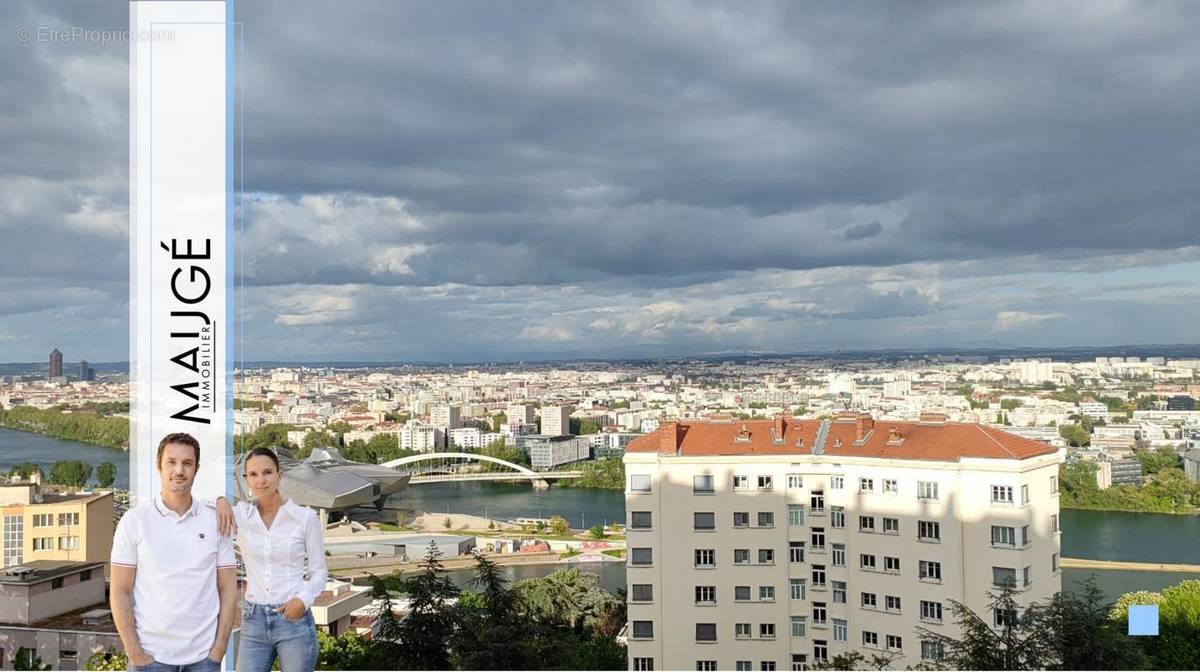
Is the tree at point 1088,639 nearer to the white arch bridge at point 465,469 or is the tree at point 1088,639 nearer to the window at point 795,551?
the window at point 795,551

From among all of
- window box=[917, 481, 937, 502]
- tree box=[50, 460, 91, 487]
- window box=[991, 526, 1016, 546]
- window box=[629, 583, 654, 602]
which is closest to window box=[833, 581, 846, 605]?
window box=[917, 481, 937, 502]

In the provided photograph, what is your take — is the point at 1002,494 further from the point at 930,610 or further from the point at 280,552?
the point at 280,552

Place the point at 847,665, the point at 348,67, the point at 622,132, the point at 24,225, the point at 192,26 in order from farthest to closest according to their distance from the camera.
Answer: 1. the point at 622,132
2. the point at 348,67
3. the point at 24,225
4. the point at 847,665
5. the point at 192,26

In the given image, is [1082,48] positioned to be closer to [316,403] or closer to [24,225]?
[316,403]

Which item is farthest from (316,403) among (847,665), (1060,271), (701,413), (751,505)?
(1060,271)

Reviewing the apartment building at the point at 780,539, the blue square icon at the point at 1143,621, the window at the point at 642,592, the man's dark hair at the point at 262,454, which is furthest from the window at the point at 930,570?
the man's dark hair at the point at 262,454

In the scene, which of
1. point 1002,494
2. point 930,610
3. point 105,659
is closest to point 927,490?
point 1002,494
